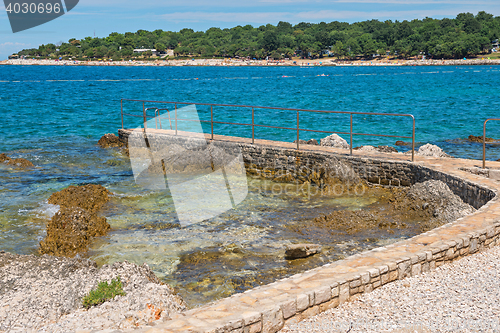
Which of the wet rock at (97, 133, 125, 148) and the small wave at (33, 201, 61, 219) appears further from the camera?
the wet rock at (97, 133, 125, 148)

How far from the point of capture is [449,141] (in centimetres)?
2088

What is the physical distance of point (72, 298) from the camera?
16.7ft

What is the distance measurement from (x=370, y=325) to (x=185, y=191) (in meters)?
7.85

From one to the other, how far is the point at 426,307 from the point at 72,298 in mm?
3694

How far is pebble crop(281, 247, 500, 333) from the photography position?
420cm

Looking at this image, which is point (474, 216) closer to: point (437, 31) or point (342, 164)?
point (342, 164)

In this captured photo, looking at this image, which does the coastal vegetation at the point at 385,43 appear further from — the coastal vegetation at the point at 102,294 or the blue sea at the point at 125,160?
the coastal vegetation at the point at 102,294

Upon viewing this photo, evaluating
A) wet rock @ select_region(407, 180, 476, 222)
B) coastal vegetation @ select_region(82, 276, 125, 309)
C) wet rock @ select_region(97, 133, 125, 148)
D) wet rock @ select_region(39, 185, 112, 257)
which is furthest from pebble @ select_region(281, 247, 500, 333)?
wet rock @ select_region(97, 133, 125, 148)

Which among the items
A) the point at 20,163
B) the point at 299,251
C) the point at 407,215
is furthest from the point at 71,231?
the point at 20,163

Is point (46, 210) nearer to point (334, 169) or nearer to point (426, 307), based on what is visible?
point (334, 169)

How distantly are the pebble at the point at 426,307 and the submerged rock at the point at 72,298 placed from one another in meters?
1.44

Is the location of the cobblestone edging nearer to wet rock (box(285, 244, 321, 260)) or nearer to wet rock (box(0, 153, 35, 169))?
wet rock (box(285, 244, 321, 260))

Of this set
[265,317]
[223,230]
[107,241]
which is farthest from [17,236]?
Result: [265,317]

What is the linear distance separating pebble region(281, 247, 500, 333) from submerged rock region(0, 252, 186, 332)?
4.72 ft
